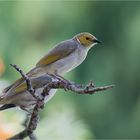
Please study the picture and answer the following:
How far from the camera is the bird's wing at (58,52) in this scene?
354cm

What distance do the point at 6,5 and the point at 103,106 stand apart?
6.87 ft

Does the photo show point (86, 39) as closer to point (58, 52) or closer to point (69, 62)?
point (58, 52)

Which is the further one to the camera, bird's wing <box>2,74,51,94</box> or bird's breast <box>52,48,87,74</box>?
bird's breast <box>52,48,87,74</box>

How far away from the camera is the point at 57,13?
10.1 metres


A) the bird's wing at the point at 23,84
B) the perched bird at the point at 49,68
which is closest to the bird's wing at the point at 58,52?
the perched bird at the point at 49,68

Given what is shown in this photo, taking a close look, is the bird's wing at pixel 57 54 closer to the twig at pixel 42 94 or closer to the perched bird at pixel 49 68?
the perched bird at pixel 49 68

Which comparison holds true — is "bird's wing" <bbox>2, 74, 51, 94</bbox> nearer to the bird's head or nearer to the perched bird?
the perched bird

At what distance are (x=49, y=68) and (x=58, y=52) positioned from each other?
26 centimetres

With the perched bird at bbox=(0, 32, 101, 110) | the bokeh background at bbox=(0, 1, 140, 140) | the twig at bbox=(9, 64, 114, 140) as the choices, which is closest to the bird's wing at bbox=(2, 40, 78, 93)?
the perched bird at bbox=(0, 32, 101, 110)

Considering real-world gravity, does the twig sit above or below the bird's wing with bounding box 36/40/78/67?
above

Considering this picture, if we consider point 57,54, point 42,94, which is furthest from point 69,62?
point 42,94

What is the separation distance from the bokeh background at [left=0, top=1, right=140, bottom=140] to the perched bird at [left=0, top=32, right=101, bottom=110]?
509cm

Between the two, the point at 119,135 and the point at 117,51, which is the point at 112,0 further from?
the point at 119,135

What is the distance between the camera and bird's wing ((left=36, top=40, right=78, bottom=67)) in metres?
3.54
